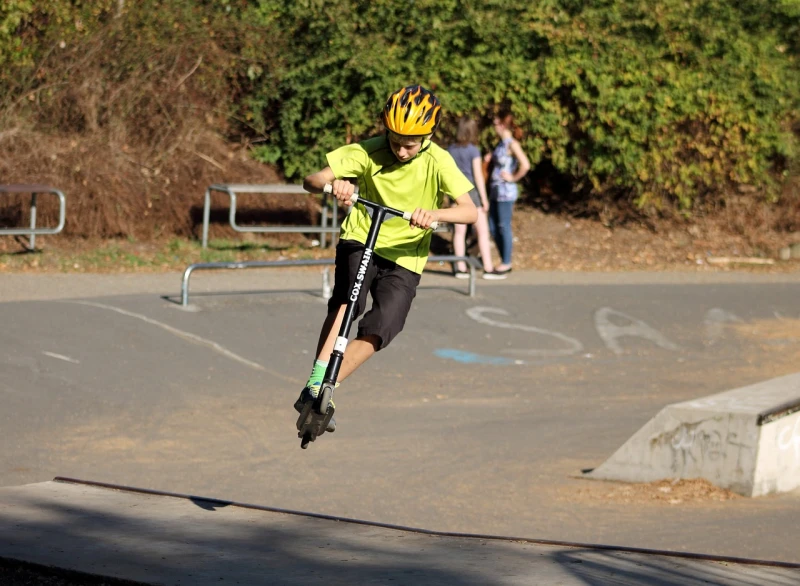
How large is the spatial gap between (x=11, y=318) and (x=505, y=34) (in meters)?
9.57

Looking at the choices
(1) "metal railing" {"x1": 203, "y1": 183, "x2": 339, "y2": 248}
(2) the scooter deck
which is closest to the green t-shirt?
(2) the scooter deck

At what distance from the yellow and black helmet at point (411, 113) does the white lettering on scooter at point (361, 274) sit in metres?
0.67

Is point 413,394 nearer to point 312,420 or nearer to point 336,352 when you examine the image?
point 336,352

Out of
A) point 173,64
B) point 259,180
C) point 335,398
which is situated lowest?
point 335,398

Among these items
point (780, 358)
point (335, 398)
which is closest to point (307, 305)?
point (335, 398)

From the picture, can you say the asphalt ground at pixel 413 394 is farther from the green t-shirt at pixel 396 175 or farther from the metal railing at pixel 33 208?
the green t-shirt at pixel 396 175

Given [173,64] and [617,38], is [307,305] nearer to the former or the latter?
[173,64]

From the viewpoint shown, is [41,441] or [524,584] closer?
[524,584]

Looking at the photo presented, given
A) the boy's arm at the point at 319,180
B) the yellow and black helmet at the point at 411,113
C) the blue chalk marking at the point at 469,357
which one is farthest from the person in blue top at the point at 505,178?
the yellow and black helmet at the point at 411,113

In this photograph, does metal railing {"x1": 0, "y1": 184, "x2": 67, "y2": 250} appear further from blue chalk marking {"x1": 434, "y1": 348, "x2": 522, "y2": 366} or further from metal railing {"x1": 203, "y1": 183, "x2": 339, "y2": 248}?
blue chalk marking {"x1": 434, "y1": 348, "x2": 522, "y2": 366}

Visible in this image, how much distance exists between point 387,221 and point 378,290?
40 centimetres

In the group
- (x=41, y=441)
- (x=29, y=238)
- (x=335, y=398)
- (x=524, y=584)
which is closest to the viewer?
(x=524, y=584)

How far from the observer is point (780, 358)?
13289 millimetres

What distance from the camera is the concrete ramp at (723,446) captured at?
8250 millimetres
